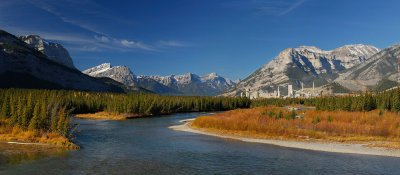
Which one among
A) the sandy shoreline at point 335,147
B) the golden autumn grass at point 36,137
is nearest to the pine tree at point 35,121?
the golden autumn grass at point 36,137

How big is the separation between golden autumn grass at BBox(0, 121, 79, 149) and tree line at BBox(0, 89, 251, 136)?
3.01ft

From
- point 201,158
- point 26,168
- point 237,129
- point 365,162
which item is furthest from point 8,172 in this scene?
point 237,129

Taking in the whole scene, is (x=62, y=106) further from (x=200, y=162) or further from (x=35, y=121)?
(x=200, y=162)

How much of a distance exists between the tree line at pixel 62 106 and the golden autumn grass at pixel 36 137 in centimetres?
92

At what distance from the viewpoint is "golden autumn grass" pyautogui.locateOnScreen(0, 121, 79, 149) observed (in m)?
39.5

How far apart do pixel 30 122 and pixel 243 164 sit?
114ft

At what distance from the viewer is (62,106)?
130 metres

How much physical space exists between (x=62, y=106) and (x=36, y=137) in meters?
96.8

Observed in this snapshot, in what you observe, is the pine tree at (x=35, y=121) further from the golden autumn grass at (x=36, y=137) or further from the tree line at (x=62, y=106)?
the golden autumn grass at (x=36, y=137)

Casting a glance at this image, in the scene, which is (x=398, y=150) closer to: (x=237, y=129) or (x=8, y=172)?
(x=237, y=129)

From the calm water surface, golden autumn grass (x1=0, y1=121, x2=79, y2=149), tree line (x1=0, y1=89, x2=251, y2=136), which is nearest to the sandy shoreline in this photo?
the calm water surface

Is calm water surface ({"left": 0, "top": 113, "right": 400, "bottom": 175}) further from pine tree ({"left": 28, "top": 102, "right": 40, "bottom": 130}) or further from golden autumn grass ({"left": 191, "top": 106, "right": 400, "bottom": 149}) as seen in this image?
golden autumn grass ({"left": 191, "top": 106, "right": 400, "bottom": 149})

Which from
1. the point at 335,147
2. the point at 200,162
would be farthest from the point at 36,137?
the point at 335,147

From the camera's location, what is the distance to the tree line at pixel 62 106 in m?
43.8
